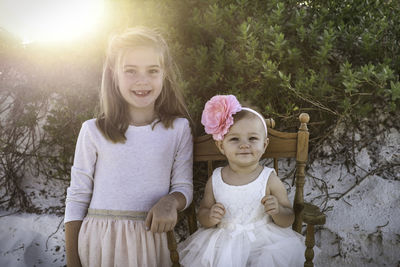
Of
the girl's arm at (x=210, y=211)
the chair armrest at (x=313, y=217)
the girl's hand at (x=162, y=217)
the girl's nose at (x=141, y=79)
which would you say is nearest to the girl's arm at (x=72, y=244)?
the girl's hand at (x=162, y=217)

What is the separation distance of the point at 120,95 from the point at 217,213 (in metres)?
1.02

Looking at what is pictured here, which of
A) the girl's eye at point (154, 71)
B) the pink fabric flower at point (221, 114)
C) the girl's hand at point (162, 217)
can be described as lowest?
the girl's hand at point (162, 217)

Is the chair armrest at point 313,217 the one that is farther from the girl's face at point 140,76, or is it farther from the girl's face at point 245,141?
the girl's face at point 140,76

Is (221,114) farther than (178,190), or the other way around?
(178,190)

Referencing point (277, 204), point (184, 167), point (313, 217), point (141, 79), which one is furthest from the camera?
point (184, 167)

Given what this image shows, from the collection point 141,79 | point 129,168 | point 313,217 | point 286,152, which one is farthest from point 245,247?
point 141,79

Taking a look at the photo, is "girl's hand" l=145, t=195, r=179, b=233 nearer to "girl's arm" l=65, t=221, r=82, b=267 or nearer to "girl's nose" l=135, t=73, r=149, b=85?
"girl's arm" l=65, t=221, r=82, b=267

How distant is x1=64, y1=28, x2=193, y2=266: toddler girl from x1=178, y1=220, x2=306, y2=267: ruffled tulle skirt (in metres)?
0.23

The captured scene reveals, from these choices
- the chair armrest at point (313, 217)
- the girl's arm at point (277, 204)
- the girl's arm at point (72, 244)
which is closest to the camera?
the chair armrest at point (313, 217)

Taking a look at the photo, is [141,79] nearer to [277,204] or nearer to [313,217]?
[277,204]

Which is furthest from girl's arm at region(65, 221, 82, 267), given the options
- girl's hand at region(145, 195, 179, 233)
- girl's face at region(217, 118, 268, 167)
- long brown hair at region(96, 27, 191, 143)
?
girl's face at region(217, 118, 268, 167)

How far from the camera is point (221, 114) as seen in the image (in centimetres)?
201

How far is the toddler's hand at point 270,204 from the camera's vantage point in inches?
75.3

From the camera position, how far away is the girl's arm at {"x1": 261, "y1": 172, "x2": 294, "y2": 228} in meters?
1.92
